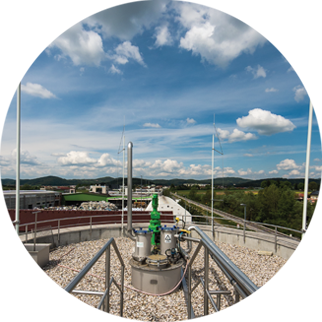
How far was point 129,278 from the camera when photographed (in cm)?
447

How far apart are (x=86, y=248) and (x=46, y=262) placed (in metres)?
1.28

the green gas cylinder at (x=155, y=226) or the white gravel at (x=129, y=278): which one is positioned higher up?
the green gas cylinder at (x=155, y=226)

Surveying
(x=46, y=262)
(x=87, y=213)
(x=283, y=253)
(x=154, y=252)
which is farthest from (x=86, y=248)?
(x=283, y=253)

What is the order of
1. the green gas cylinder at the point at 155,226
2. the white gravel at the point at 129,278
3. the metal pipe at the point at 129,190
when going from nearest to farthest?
the white gravel at the point at 129,278 < the metal pipe at the point at 129,190 < the green gas cylinder at the point at 155,226

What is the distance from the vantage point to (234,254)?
6078 mm

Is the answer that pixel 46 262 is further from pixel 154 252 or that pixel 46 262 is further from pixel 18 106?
pixel 18 106

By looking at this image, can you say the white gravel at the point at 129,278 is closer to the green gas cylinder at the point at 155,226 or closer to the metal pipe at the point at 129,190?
the green gas cylinder at the point at 155,226

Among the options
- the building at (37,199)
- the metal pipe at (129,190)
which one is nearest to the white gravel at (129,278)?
the metal pipe at (129,190)

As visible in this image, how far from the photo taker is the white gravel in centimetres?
339

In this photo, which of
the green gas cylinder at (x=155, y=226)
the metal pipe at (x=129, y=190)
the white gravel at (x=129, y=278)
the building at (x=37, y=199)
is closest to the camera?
the white gravel at (x=129, y=278)

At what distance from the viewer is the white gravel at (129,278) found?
3.39 m

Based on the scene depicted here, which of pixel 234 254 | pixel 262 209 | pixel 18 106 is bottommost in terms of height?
pixel 262 209

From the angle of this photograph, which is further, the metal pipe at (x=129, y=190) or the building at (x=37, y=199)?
the building at (x=37, y=199)

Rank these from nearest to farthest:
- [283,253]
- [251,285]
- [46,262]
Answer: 1. [251,285]
2. [46,262]
3. [283,253]
